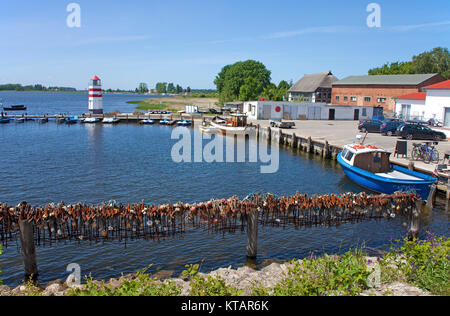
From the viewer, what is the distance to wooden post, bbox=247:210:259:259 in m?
13.7

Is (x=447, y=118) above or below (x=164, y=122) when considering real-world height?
above

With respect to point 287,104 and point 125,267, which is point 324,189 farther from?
point 287,104

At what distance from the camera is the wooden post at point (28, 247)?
39.6 feet

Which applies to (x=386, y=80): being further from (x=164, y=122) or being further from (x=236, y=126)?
(x=164, y=122)

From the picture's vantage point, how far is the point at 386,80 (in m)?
72.4

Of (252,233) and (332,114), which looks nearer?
(252,233)

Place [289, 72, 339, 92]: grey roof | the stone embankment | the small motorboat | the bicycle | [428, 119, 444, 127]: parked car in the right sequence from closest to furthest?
the stone embankment → the bicycle → [428, 119, 444, 127]: parked car → the small motorboat → [289, 72, 339, 92]: grey roof

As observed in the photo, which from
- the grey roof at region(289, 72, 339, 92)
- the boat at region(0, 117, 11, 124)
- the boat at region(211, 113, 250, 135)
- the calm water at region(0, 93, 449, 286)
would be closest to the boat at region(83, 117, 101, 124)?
the boat at region(0, 117, 11, 124)

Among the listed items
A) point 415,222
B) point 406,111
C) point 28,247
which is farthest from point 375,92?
point 28,247

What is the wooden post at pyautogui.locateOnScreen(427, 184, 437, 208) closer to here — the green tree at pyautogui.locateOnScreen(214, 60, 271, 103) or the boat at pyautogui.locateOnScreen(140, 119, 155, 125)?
the boat at pyautogui.locateOnScreen(140, 119, 155, 125)

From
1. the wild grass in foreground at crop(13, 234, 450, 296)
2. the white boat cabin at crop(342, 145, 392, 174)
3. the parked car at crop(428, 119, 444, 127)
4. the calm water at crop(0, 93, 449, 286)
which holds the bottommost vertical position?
the calm water at crop(0, 93, 449, 286)

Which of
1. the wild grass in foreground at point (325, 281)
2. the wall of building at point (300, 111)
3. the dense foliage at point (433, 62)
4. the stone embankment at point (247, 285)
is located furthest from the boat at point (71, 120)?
the dense foliage at point (433, 62)

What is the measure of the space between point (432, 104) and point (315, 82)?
4559 cm

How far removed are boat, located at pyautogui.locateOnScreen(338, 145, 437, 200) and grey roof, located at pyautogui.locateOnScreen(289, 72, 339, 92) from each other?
210ft
